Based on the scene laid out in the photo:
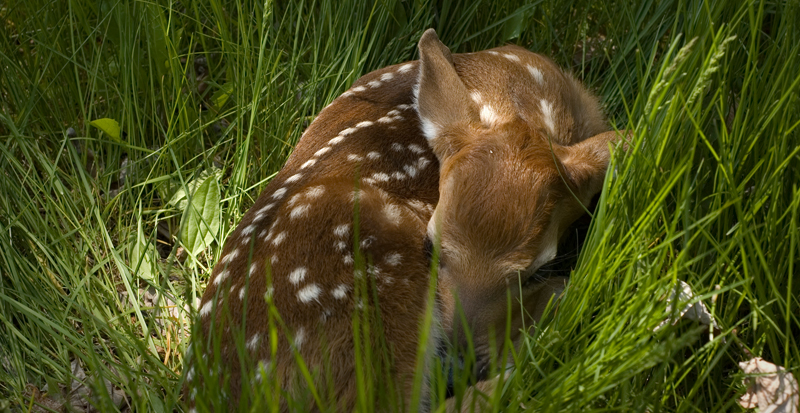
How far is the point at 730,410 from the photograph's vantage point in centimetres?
225

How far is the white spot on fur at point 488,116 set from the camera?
2867 millimetres

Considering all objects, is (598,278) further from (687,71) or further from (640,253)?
(687,71)

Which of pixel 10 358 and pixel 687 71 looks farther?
pixel 10 358

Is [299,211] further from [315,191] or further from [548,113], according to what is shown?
[548,113]

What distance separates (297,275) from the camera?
2482mm

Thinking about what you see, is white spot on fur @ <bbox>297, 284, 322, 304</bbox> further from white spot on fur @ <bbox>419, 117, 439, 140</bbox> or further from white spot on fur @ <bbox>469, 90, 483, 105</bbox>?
white spot on fur @ <bbox>469, 90, 483, 105</bbox>

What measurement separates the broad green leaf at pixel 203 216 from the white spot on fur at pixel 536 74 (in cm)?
134

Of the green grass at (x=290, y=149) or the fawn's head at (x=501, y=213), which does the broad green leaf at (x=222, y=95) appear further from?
the fawn's head at (x=501, y=213)

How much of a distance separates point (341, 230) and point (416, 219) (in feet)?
1.02

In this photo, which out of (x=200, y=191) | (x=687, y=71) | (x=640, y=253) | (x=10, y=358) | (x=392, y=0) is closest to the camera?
(x=640, y=253)

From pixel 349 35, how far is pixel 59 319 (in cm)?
171

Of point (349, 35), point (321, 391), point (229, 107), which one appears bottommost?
point (321, 391)

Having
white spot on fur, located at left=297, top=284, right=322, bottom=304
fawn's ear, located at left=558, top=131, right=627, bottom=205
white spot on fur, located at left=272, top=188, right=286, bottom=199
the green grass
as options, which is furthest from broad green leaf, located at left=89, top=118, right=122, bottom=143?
fawn's ear, located at left=558, top=131, right=627, bottom=205

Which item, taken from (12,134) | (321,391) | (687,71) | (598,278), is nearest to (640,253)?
(598,278)
